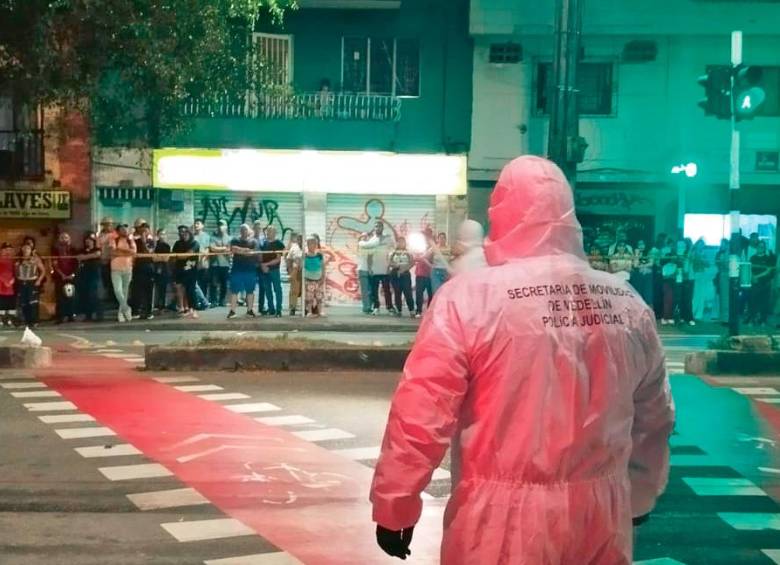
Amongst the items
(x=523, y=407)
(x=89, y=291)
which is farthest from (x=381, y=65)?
(x=523, y=407)

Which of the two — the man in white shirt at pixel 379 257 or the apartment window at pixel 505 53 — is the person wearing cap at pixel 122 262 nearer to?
the man in white shirt at pixel 379 257

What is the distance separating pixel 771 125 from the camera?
25.8 metres

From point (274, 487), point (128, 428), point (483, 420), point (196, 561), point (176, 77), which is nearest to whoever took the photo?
point (483, 420)

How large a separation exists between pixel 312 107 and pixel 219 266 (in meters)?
4.98

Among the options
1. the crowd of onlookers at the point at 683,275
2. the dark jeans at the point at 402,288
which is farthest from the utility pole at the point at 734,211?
the dark jeans at the point at 402,288

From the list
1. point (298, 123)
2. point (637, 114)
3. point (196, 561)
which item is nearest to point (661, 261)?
point (637, 114)

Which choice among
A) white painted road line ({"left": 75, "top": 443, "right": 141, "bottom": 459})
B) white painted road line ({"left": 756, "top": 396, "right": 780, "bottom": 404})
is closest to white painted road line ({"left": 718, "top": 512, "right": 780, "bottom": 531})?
white painted road line ({"left": 75, "top": 443, "right": 141, "bottom": 459})

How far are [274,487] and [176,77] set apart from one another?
849 centimetres

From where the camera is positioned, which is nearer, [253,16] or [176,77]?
[176,77]

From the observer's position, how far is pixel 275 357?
14078 millimetres

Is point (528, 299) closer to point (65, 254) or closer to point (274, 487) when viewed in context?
point (274, 487)

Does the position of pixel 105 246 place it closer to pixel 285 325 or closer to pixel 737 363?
pixel 285 325

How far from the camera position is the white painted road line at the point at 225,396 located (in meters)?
12.1

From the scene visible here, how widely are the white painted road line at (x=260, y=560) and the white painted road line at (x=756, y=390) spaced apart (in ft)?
25.4
